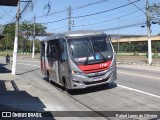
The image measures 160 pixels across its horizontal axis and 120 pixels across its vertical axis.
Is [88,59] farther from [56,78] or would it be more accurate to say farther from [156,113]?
A: [156,113]

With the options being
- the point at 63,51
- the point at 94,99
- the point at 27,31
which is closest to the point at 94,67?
the point at 94,99

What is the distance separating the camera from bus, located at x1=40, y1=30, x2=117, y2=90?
16.4 meters

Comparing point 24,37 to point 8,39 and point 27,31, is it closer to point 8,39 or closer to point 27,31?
point 27,31

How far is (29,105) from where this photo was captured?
14000 millimetres

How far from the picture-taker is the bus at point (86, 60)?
16375 mm

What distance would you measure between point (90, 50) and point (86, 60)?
2.09ft

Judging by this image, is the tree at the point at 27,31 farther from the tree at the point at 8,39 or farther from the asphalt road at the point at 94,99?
the asphalt road at the point at 94,99

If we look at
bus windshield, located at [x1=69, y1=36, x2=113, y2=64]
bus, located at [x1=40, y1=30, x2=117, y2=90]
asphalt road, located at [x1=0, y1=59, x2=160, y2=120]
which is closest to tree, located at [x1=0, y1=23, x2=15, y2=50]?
asphalt road, located at [x1=0, y1=59, x2=160, y2=120]

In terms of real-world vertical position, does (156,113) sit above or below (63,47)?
below

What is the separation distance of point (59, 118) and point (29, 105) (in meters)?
2.93

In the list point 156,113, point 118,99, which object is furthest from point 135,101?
point 156,113

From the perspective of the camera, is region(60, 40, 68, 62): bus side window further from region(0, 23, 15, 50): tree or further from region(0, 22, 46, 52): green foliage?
region(0, 23, 15, 50): tree

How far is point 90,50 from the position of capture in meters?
16.9

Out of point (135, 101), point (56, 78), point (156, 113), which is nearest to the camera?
point (156, 113)
